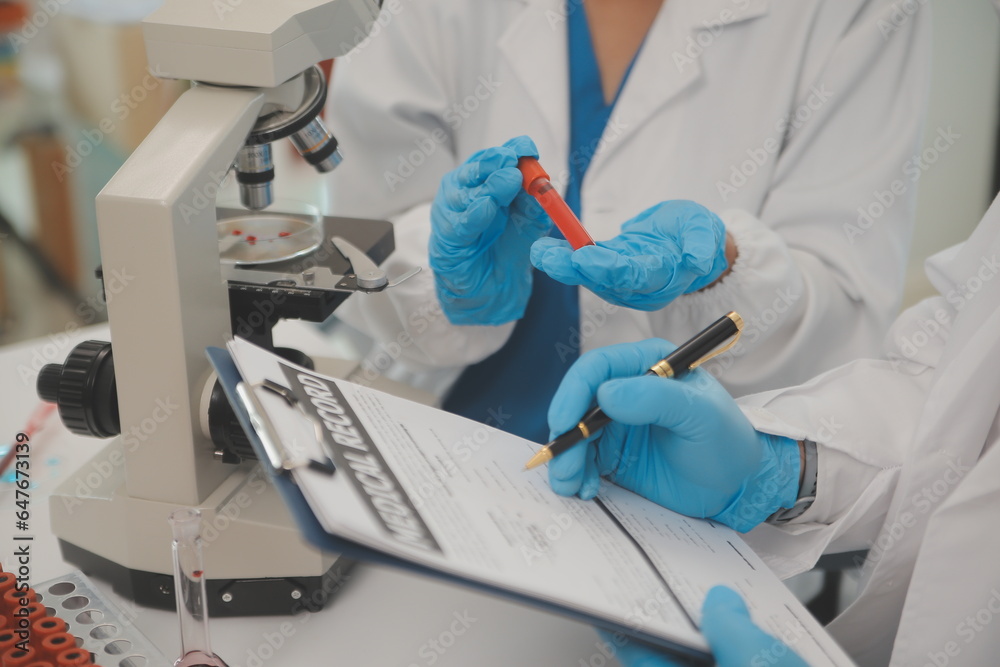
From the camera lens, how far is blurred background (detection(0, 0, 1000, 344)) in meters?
2.79

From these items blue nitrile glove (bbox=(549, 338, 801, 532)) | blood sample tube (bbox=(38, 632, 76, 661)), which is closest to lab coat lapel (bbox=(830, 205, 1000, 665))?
blue nitrile glove (bbox=(549, 338, 801, 532))

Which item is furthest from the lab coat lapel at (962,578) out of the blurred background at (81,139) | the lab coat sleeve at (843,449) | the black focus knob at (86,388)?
the blurred background at (81,139)

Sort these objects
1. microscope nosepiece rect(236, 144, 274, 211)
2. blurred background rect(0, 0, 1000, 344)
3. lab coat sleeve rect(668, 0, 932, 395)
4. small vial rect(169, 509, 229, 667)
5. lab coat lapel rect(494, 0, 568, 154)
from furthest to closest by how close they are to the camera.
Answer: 1. blurred background rect(0, 0, 1000, 344)
2. lab coat lapel rect(494, 0, 568, 154)
3. lab coat sleeve rect(668, 0, 932, 395)
4. microscope nosepiece rect(236, 144, 274, 211)
5. small vial rect(169, 509, 229, 667)

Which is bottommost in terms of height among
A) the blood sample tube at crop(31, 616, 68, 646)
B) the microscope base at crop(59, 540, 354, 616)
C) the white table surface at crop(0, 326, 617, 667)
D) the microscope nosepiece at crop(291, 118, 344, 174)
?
the white table surface at crop(0, 326, 617, 667)

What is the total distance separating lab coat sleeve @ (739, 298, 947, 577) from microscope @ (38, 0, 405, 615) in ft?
1.43

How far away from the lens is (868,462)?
85 cm

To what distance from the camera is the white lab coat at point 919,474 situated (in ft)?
2.41

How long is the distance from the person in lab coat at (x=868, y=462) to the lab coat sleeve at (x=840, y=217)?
0.21m

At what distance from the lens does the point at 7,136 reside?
9.78 feet

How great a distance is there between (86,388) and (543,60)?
2.50 feet

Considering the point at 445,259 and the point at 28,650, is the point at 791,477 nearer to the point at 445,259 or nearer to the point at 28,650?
the point at 445,259

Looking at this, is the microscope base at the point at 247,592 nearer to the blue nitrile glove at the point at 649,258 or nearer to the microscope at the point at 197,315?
the microscope at the point at 197,315

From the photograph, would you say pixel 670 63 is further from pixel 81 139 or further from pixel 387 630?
pixel 81 139

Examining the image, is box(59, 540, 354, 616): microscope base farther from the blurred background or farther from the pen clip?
Result: the blurred background
